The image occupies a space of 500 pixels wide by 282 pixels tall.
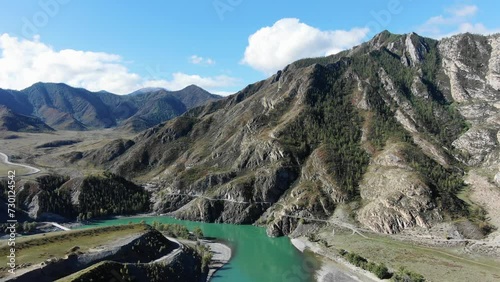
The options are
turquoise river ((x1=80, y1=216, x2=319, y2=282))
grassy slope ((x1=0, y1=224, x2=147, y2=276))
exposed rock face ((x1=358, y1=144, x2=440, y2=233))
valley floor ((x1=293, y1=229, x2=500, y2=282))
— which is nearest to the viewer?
grassy slope ((x1=0, y1=224, x2=147, y2=276))

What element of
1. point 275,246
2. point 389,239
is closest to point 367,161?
point 389,239

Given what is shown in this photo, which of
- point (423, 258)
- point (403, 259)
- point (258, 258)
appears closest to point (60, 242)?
point (258, 258)

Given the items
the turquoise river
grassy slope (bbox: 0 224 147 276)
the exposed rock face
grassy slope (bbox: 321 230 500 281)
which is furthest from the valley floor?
grassy slope (bbox: 0 224 147 276)

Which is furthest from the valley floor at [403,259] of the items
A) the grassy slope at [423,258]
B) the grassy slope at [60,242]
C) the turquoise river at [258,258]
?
the grassy slope at [60,242]

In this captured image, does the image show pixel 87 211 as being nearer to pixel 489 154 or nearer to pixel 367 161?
pixel 367 161

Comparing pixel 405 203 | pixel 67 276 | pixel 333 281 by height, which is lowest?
pixel 333 281

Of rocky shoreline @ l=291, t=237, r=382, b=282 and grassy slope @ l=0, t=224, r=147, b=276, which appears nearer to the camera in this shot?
grassy slope @ l=0, t=224, r=147, b=276

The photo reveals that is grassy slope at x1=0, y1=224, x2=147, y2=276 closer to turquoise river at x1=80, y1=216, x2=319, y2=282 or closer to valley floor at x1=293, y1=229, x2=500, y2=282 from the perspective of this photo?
turquoise river at x1=80, y1=216, x2=319, y2=282

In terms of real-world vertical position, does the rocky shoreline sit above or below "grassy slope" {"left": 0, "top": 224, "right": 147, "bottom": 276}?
below
